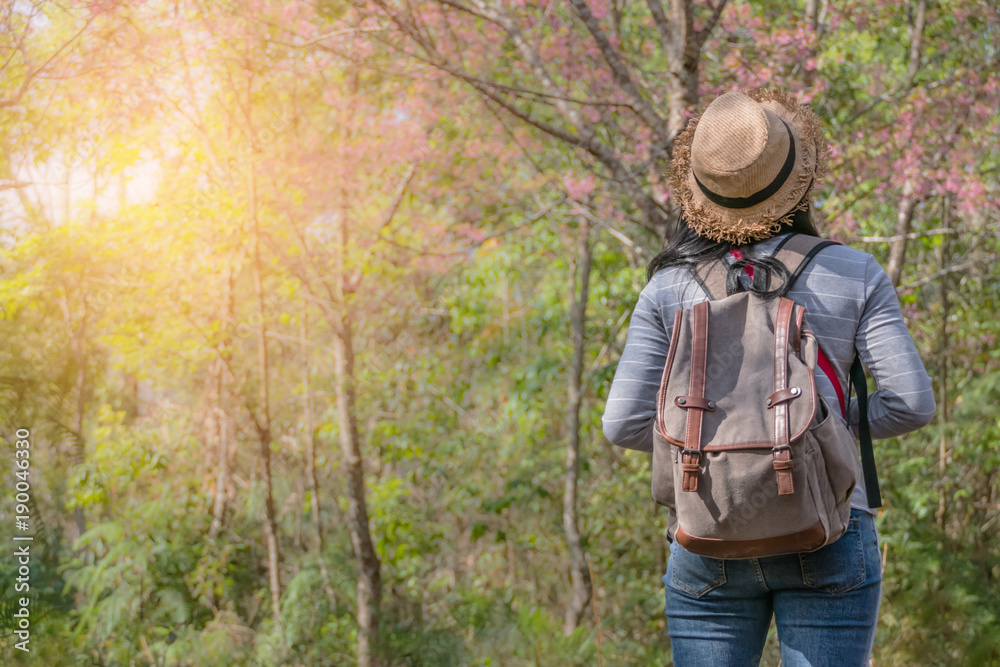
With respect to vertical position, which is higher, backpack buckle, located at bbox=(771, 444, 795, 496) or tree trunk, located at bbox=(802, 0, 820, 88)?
tree trunk, located at bbox=(802, 0, 820, 88)

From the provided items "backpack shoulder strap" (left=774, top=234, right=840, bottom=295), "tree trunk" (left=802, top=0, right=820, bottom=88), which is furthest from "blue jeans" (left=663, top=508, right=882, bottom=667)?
"tree trunk" (left=802, top=0, right=820, bottom=88)

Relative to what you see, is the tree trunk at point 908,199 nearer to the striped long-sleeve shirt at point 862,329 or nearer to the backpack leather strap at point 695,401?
the striped long-sleeve shirt at point 862,329

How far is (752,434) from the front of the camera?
1005mm

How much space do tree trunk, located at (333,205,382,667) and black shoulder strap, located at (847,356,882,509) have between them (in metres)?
3.32

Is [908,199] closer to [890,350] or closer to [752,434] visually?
[890,350]

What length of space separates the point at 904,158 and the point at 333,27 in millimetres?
2834

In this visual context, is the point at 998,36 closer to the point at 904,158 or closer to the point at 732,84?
the point at 904,158

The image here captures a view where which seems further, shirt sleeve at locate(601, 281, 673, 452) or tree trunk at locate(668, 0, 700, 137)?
tree trunk at locate(668, 0, 700, 137)

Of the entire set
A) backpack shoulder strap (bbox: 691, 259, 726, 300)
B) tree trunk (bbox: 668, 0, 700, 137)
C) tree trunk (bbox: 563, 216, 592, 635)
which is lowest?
tree trunk (bbox: 563, 216, 592, 635)

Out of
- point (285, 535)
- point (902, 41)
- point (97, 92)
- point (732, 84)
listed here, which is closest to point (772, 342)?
point (732, 84)

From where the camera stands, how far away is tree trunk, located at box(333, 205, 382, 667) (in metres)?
4.18

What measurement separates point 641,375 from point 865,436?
1.13 ft

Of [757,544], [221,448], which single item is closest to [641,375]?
[757,544]

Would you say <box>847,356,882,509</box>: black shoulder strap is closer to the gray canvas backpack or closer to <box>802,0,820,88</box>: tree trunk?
the gray canvas backpack
